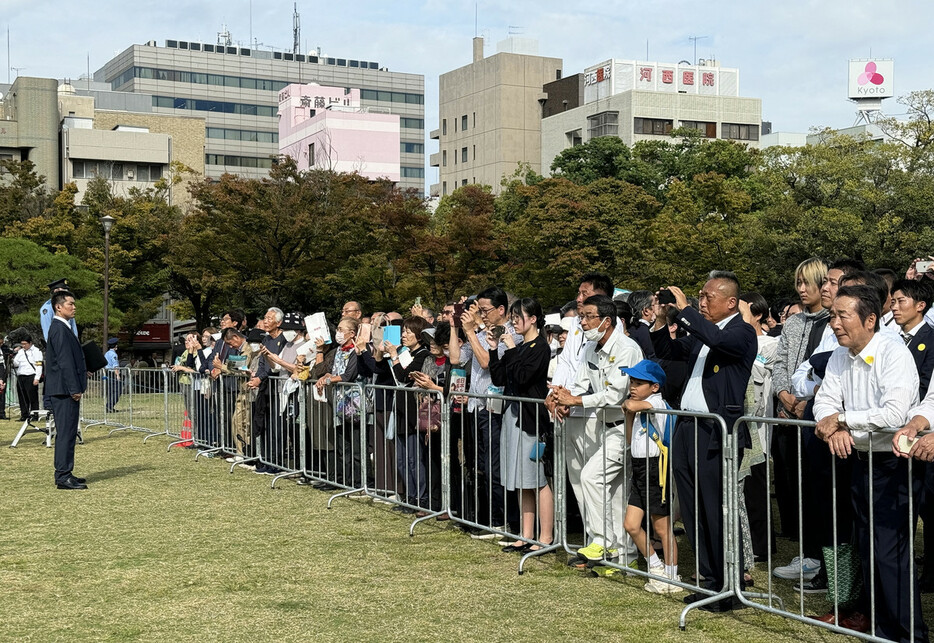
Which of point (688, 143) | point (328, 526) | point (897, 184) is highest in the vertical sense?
point (688, 143)

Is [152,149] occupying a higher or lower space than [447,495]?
higher

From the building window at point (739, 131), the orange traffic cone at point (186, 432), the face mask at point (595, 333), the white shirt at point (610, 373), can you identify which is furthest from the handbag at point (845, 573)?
the building window at point (739, 131)

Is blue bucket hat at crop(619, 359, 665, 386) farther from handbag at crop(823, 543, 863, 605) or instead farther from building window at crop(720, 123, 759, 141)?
building window at crop(720, 123, 759, 141)

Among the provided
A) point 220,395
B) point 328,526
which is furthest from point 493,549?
point 220,395

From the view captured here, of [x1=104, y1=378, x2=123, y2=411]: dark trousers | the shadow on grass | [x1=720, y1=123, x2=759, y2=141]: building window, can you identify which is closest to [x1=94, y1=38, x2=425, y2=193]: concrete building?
[x1=720, y1=123, x2=759, y2=141]: building window

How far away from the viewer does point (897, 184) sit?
1278 inches

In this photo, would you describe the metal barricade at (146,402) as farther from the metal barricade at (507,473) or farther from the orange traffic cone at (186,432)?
the metal barricade at (507,473)

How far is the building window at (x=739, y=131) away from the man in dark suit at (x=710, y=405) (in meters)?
68.9

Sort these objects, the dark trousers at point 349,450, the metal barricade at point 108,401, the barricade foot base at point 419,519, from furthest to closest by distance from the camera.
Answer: the metal barricade at point 108,401
the dark trousers at point 349,450
the barricade foot base at point 419,519

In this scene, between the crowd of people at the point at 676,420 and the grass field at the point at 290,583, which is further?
the grass field at the point at 290,583

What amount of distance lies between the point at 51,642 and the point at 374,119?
84.4 metres

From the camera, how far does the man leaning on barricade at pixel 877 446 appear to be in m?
5.08

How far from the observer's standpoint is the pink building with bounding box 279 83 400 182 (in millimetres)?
85562

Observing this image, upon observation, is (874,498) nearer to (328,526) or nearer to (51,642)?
(51,642)
